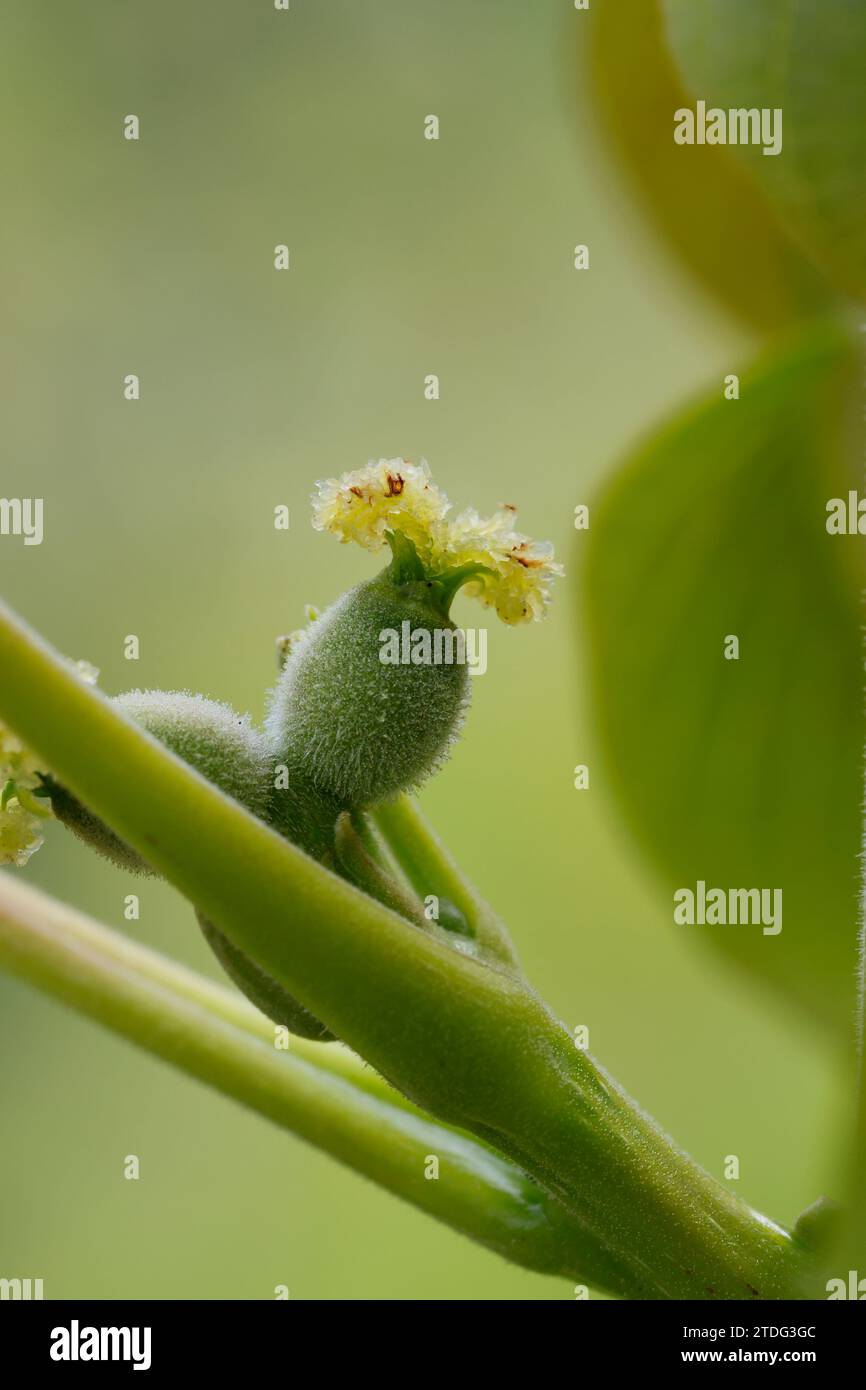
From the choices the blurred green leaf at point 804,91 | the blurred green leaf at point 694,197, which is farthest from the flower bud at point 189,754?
the blurred green leaf at point 694,197

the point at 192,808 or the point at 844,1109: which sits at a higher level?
the point at 192,808

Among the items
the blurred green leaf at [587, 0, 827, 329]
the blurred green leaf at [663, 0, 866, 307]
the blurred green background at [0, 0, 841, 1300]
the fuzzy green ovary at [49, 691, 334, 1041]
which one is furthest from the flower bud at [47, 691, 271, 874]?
the blurred green background at [0, 0, 841, 1300]

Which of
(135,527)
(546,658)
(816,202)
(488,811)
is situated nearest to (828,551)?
(816,202)

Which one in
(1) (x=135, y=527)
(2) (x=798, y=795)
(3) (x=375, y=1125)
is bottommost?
(3) (x=375, y=1125)

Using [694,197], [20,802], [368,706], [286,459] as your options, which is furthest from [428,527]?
[286,459]

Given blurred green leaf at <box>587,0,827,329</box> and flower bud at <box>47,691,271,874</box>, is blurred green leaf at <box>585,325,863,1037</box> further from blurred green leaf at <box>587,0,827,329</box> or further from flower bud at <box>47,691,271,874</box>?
flower bud at <box>47,691,271,874</box>

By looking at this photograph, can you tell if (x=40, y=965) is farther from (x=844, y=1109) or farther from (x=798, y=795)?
(x=798, y=795)
